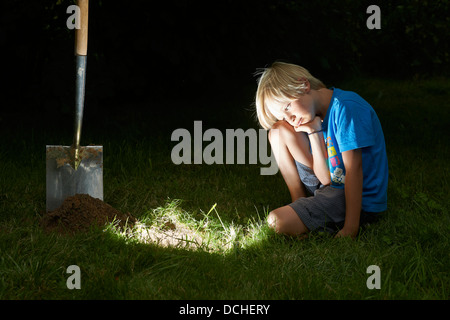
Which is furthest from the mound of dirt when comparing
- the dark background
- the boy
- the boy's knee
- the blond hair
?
the dark background

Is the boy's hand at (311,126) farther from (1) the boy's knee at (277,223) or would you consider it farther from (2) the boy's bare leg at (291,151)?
(1) the boy's knee at (277,223)

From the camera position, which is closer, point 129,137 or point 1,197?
point 1,197

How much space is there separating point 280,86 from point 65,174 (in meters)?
1.27

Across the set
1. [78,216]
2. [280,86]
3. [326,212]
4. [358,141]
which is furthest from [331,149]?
[78,216]

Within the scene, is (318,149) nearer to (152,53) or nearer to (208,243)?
(208,243)

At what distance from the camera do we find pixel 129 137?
4.40 meters

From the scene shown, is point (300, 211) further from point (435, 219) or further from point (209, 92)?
point (209, 92)

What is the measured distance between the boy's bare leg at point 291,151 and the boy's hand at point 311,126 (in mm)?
130

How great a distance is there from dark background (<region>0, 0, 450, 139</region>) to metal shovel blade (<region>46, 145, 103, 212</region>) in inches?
74.0

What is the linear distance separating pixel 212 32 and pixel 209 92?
5.38 feet

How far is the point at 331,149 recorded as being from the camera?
2.57m

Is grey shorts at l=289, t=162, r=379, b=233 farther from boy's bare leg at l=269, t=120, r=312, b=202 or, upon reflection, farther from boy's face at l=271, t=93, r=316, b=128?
boy's face at l=271, t=93, r=316, b=128

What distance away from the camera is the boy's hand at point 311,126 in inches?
102
